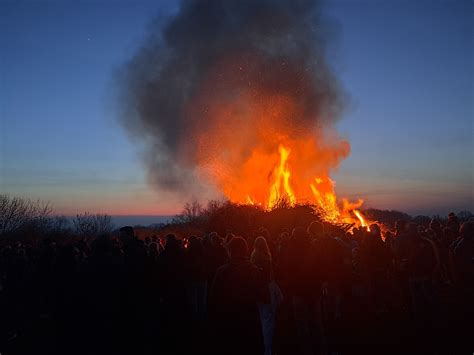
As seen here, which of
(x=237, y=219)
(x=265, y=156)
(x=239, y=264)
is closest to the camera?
(x=239, y=264)

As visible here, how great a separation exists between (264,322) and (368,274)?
4.71 m

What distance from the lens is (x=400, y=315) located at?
10.1 metres

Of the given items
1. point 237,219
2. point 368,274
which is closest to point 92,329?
point 368,274

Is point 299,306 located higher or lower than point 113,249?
lower

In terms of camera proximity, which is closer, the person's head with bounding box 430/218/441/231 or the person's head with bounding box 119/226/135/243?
the person's head with bounding box 119/226/135/243

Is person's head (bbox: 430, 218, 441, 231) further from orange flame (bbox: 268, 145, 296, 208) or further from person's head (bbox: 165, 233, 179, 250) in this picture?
orange flame (bbox: 268, 145, 296, 208)

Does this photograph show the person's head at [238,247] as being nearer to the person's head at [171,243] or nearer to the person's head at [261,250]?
the person's head at [261,250]

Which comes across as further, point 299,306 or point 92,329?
point 92,329

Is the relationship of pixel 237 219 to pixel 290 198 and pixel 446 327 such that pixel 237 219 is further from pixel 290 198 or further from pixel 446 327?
pixel 446 327

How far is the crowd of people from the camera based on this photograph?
22.7 feet

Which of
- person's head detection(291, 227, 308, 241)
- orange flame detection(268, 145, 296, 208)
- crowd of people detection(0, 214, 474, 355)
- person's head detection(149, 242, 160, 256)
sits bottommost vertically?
crowd of people detection(0, 214, 474, 355)

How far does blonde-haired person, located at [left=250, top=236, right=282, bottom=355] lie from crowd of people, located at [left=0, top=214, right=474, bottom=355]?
0.8 inches

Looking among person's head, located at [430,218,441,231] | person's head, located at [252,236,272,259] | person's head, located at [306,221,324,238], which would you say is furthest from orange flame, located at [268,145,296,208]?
person's head, located at [252,236,272,259]

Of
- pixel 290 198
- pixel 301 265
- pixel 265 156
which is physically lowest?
pixel 301 265
